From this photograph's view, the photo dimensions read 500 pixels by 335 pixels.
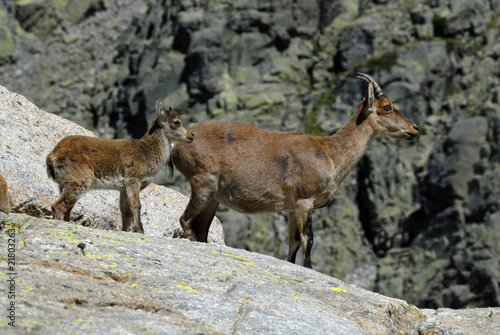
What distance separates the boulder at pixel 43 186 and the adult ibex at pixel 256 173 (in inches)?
57.5

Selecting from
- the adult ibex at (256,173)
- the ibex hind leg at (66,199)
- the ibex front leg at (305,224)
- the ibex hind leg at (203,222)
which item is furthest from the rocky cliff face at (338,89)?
the ibex hind leg at (66,199)

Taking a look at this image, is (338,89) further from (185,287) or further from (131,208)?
(185,287)

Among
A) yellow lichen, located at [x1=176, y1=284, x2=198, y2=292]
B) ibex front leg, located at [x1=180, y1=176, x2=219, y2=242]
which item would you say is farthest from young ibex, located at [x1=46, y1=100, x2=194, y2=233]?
yellow lichen, located at [x1=176, y1=284, x2=198, y2=292]

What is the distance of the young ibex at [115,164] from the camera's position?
12.0 metres

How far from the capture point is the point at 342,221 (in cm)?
4612

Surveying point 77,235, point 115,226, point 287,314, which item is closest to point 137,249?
point 77,235

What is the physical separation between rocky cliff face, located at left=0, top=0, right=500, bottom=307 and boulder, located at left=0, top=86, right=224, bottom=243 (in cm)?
2809

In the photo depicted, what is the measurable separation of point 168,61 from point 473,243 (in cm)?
2580

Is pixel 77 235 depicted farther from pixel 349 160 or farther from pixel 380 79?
pixel 380 79

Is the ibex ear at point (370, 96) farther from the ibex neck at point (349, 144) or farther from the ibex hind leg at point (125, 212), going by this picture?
the ibex hind leg at point (125, 212)

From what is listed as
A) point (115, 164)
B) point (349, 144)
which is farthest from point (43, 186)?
point (349, 144)

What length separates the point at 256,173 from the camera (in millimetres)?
14680

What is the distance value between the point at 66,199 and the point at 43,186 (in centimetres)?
193

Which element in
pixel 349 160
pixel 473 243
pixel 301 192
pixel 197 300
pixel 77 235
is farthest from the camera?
pixel 473 243
